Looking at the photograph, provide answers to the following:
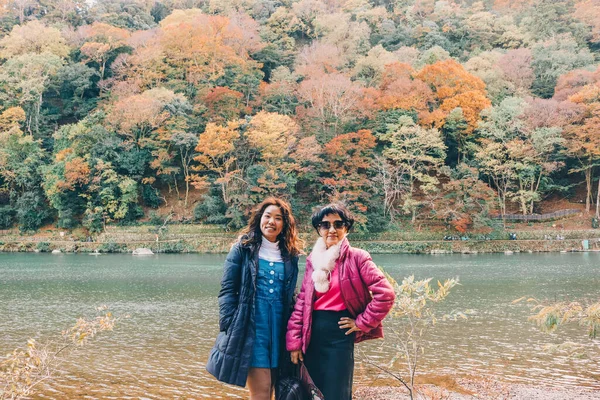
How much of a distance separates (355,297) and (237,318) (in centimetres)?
71

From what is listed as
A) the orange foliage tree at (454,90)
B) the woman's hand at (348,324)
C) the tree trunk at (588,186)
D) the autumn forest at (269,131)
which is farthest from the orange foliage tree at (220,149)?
the woman's hand at (348,324)

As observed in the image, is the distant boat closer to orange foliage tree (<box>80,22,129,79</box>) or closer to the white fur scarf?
orange foliage tree (<box>80,22,129,79</box>)

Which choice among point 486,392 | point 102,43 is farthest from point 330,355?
point 102,43

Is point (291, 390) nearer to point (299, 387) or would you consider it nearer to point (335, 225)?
point (299, 387)

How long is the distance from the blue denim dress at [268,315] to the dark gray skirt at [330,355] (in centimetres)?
26

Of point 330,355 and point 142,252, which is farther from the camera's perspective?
point 142,252

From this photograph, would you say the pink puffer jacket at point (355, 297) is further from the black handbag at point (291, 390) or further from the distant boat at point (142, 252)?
the distant boat at point (142, 252)

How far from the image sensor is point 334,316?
300 centimetres

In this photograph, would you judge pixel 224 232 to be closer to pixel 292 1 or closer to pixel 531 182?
Answer: pixel 531 182

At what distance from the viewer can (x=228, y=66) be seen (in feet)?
133

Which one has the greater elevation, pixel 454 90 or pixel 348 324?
pixel 454 90

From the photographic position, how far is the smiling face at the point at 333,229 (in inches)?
123

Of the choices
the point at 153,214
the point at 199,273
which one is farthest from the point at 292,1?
the point at 199,273

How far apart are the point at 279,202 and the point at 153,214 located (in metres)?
31.1
